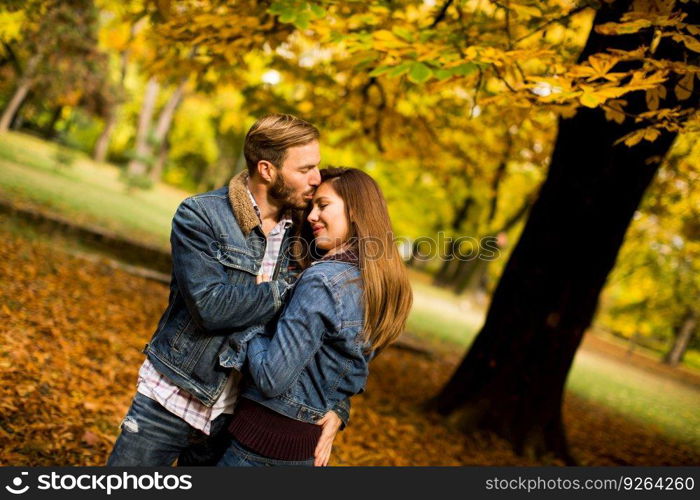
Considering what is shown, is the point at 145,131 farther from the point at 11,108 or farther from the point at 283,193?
the point at 283,193

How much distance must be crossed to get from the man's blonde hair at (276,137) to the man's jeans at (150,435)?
1.11m

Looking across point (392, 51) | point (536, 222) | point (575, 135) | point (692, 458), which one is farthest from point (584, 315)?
point (692, 458)

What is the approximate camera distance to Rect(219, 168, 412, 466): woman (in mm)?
1893

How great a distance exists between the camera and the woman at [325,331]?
6.21 feet

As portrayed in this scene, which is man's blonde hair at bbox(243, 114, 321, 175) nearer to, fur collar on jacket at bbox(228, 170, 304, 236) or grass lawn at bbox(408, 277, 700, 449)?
fur collar on jacket at bbox(228, 170, 304, 236)

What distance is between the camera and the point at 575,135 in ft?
17.7

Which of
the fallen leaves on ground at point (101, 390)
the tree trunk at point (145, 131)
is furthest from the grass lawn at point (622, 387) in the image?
the tree trunk at point (145, 131)

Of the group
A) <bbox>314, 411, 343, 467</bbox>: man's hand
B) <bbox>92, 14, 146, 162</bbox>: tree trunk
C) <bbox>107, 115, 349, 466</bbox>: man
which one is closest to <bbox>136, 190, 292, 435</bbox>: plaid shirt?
<bbox>107, 115, 349, 466</bbox>: man

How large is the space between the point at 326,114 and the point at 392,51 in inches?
142

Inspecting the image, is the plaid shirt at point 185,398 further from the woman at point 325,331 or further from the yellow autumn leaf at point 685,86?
the yellow autumn leaf at point 685,86

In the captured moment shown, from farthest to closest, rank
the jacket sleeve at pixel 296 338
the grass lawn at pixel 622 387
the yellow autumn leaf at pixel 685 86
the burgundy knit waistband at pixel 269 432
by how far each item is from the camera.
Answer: the grass lawn at pixel 622 387, the yellow autumn leaf at pixel 685 86, the burgundy knit waistband at pixel 269 432, the jacket sleeve at pixel 296 338

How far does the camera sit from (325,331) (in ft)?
6.45

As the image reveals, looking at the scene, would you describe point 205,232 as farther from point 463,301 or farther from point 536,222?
point 463,301

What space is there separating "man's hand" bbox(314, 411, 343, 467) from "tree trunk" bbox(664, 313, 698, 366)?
2665 centimetres
